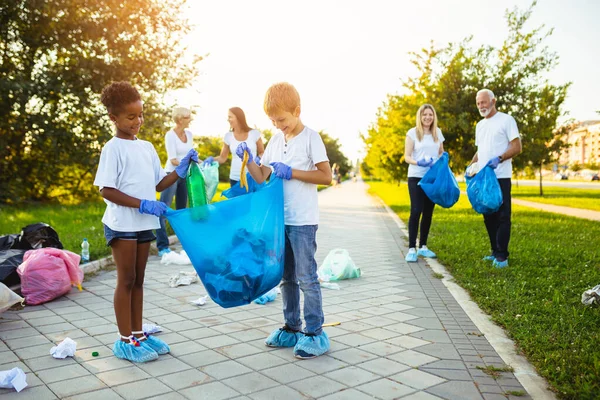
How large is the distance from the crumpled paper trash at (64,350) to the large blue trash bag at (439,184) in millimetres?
5016

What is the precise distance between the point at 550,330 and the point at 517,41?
1561cm

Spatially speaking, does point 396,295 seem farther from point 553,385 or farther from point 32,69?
point 32,69

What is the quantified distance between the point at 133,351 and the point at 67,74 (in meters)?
14.2

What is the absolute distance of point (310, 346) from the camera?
12.3ft

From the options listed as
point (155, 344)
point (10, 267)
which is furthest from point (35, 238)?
point (155, 344)

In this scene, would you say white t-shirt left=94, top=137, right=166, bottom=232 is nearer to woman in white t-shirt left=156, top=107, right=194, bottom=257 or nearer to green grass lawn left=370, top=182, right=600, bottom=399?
green grass lawn left=370, top=182, right=600, bottom=399

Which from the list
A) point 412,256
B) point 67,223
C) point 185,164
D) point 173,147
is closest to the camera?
point 185,164

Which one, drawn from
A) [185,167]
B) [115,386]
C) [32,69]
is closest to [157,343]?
[115,386]

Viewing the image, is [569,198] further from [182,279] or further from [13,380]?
[13,380]

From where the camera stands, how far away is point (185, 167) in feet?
12.6

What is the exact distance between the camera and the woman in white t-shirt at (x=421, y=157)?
7.57 metres

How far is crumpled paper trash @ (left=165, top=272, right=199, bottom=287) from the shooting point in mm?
6090

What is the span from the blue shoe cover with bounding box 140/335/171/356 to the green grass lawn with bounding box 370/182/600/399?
2.48 metres

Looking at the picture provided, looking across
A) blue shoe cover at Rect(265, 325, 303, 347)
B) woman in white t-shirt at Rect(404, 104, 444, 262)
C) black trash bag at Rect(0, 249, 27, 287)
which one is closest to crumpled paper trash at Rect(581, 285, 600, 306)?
blue shoe cover at Rect(265, 325, 303, 347)
